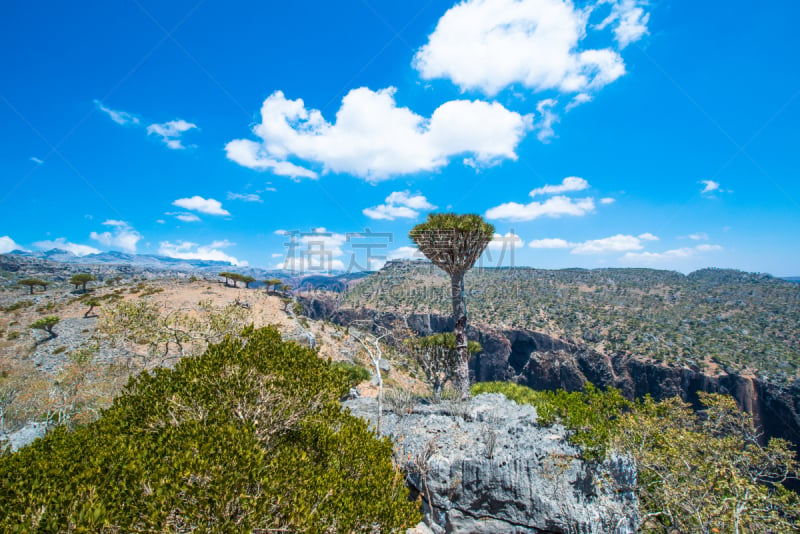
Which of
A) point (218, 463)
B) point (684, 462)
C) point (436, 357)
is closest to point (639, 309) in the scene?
point (436, 357)

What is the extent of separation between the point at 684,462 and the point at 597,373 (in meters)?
35.4

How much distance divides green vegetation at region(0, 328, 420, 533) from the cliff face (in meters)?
11.5

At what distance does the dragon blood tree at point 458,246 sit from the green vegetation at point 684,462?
435 cm

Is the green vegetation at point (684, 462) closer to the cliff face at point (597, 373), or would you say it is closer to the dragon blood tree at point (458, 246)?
the dragon blood tree at point (458, 246)

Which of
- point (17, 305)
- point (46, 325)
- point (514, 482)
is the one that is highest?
point (17, 305)

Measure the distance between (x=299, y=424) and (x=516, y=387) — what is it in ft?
40.7

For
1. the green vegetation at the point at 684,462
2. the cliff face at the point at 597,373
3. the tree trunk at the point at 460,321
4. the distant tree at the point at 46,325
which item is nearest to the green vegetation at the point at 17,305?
the distant tree at the point at 46,325

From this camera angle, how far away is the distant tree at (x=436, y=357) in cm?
1683

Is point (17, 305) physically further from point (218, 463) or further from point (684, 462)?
point (684, 462)

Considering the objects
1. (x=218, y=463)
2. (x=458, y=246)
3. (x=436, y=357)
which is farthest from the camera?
(x=436, y=357)

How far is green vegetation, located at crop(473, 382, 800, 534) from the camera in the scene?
216 inches

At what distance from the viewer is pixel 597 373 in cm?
3675

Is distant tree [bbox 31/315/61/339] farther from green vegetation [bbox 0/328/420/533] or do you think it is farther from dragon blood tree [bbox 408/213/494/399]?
dragon blood tree [bbox 408/213/494/399]

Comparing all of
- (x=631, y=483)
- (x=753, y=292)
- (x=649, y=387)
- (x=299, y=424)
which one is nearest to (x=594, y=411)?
(x=631, y=483)
